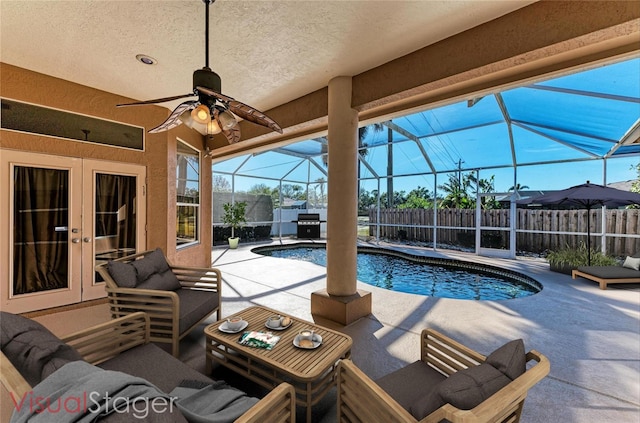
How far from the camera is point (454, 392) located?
1043 mm

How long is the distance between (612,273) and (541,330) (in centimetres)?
301

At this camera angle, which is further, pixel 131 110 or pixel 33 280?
pixel 131 110

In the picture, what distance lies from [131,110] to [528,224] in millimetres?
10421

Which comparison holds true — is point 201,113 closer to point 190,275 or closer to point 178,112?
point 178,112

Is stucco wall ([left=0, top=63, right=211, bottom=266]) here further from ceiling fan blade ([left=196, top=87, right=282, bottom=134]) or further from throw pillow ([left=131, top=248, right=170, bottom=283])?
ceiling fan blade ([left=196, top=87, right=282, bottom=134])

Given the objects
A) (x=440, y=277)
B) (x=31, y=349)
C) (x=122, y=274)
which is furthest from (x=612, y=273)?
(x=122, y=274)

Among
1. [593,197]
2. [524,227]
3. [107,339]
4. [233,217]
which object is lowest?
[107,339]

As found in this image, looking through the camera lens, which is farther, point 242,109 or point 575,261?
point 575,261

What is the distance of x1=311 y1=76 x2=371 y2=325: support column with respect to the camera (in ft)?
11.2

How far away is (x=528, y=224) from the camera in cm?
828

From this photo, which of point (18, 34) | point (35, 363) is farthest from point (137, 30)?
point (35, 363)

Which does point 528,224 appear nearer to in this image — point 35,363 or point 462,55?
point 462,55

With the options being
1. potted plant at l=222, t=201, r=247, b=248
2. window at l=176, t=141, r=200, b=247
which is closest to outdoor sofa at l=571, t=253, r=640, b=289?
window at l=176, t=141, r=200, b=247

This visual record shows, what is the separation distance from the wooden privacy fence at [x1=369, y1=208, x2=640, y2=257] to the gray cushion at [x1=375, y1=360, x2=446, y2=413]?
7.41 meters
